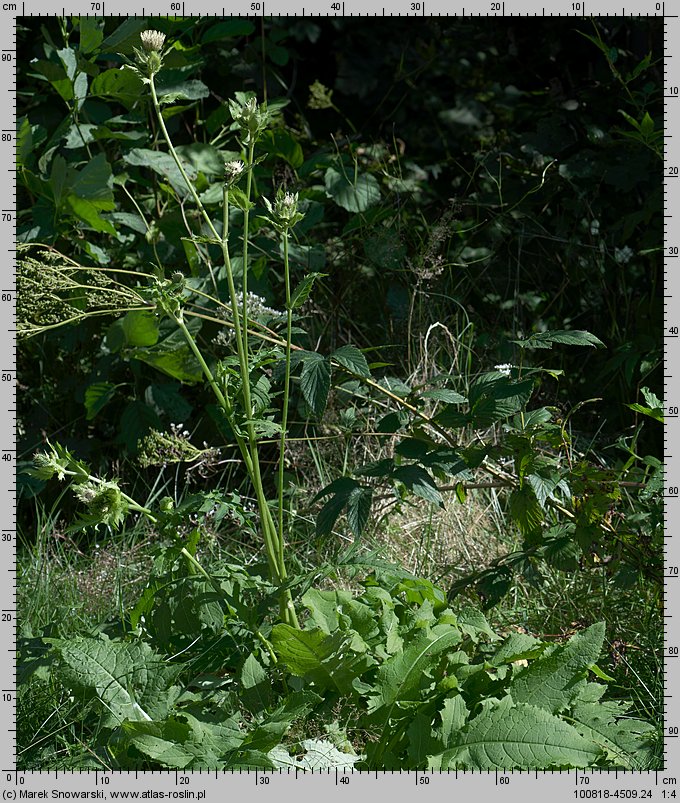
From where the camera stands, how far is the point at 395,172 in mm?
3732

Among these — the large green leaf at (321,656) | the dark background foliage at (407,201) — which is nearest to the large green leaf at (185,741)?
the large green leaf at (321,656)

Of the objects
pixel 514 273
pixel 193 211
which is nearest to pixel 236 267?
pixel 193 211

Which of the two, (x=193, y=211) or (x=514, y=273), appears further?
(x=514, y=273)

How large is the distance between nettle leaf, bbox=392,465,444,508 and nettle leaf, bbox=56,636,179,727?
598 millimetres

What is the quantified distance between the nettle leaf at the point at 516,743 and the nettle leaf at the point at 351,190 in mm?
2029

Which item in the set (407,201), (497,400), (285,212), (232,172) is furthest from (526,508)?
(407,201)

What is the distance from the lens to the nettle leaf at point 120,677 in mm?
1817

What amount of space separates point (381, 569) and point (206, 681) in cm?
45

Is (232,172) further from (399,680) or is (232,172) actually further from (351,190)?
(351,190)

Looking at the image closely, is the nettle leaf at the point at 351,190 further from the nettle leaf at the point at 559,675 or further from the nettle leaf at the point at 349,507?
the nettle leaf at the point at 559,675

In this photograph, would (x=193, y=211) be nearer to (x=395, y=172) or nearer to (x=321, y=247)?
(x=321, y=247)

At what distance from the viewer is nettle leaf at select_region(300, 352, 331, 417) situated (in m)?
1.88

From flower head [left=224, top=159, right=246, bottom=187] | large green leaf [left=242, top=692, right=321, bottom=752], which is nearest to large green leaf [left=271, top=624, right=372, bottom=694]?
large green leaf [left=242, top=692, right=321, bottom=752]

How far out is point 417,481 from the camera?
199cm
